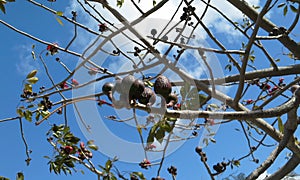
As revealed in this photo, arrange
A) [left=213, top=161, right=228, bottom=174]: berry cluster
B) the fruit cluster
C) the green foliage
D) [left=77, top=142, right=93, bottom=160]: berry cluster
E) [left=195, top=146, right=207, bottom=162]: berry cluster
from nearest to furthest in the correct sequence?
the fruit cluster
the green foliage
[left=213, top=161, right=228, bottom=174]: berry cluster
[left=195, top=146, right=207, bottom=162]: berry cluster
[left=77, top=142, right=93, bottom=160]: berry cluster

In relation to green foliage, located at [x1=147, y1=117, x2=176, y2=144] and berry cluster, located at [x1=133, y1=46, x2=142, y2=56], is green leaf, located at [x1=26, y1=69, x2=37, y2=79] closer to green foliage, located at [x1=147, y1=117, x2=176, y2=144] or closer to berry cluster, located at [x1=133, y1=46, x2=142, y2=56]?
berry cluster, located at [x1=133, y1=46, x2=142, y2=56]

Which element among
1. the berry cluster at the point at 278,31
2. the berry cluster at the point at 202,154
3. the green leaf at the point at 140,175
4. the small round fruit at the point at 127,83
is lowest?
the small round fruit at the point at 127,83

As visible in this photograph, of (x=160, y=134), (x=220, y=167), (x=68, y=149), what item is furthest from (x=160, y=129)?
(x=68, y=149)

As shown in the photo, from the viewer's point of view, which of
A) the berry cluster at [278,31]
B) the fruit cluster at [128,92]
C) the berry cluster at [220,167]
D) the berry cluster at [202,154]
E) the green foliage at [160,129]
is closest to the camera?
the fruit cluster at [128,92]

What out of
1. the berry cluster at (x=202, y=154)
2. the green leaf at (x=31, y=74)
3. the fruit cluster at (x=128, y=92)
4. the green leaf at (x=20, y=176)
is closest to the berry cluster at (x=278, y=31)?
the berry cluster at (x=202, y=154)

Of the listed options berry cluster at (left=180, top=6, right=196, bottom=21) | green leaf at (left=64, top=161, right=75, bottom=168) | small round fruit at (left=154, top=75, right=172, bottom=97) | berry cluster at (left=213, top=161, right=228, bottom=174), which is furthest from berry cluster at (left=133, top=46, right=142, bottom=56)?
small round fruit at (left=154, top=75, right=172, bottom=97)

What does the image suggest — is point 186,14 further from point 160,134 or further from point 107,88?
point 107,88

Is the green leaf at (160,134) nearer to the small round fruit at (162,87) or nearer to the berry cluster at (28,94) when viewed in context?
the small round fruit at (162,87)

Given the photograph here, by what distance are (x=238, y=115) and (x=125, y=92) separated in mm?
312

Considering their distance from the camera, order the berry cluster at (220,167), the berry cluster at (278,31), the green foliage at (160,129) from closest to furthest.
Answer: the green foliage at (160,129) < the berry cluster at (220,167) < the berry cluster at (278,31)

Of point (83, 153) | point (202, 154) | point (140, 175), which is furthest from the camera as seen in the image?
point (83, 153)

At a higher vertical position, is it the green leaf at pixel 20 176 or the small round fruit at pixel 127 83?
the green leaf at pixel 20 176

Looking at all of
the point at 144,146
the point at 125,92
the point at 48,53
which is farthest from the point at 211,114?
the point at 48,53

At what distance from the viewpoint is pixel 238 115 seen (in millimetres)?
889
